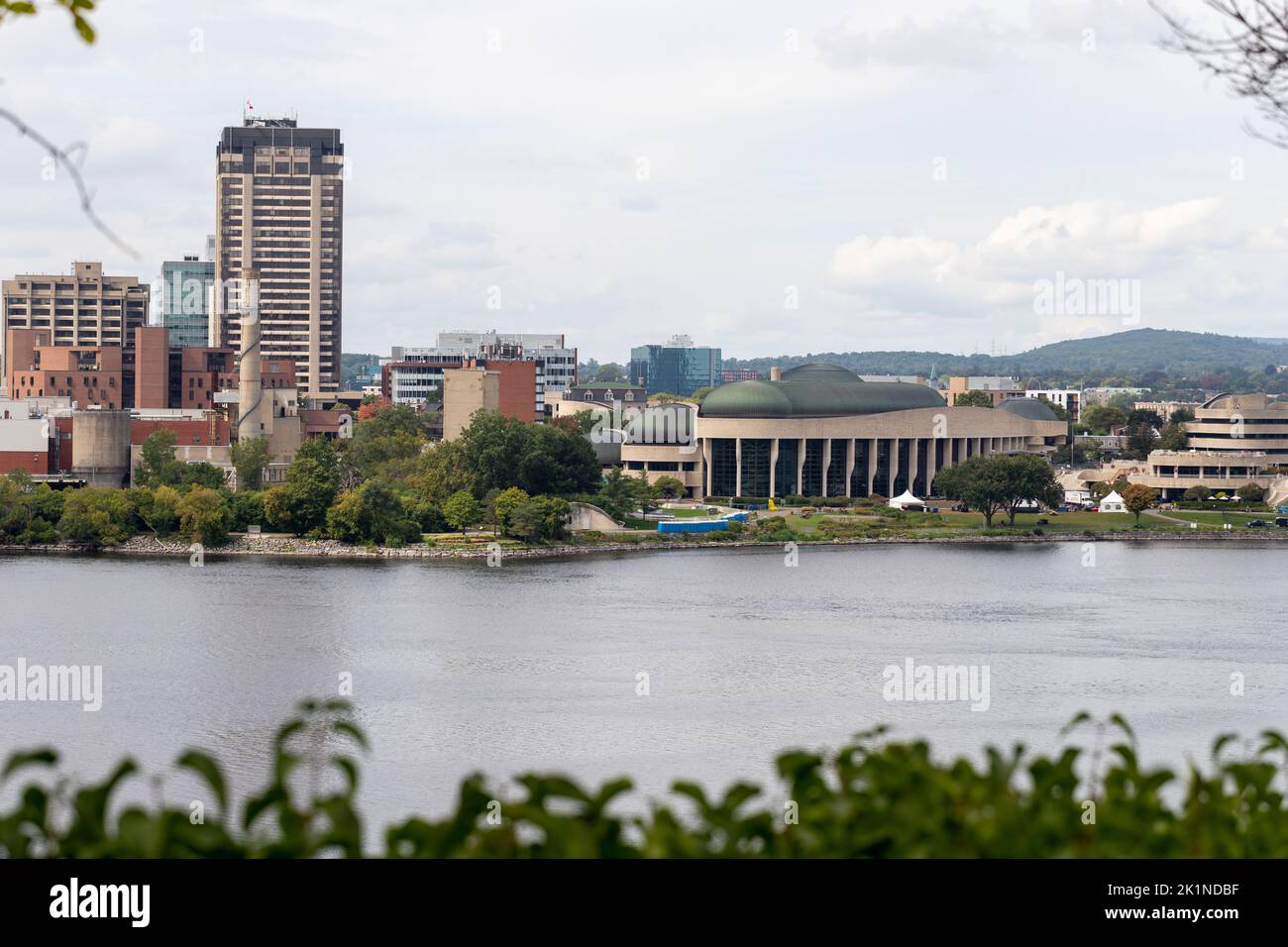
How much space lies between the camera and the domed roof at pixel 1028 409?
208 feet

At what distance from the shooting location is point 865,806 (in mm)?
3787

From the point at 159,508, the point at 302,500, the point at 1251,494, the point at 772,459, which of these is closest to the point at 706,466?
the point at 772,459

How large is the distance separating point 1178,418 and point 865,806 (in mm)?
68665

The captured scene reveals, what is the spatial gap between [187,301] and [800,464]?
40.1m

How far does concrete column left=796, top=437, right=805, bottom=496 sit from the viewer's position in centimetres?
5262

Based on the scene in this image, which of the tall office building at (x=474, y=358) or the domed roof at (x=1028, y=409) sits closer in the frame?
the domed roof at (x=1028, y=409)

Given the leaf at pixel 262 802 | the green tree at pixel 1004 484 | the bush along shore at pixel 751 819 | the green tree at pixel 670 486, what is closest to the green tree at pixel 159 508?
the green tree at pixel 670 486

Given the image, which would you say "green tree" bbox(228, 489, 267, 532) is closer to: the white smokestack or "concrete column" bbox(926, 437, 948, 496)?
the white smokestack

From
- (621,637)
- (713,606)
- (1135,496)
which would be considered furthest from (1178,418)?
(621,637)

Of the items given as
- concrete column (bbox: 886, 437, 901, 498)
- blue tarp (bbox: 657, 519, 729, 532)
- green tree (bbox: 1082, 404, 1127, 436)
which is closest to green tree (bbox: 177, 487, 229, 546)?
blue tarp (bbox: 657, 519, 729, 532)

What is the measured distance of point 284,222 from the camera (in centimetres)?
8019

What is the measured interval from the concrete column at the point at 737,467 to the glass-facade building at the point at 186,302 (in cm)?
3786

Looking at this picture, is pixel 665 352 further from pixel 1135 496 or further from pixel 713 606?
pixel 713 606

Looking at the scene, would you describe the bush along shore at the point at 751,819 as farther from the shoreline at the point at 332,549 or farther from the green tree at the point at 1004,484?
the green tree at the point at 1004,484
